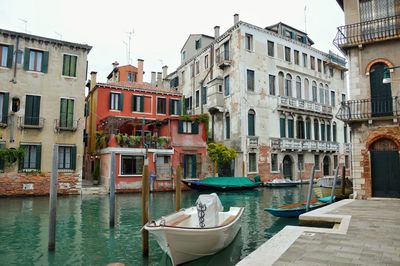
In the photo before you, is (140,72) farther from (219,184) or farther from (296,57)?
(219,184)

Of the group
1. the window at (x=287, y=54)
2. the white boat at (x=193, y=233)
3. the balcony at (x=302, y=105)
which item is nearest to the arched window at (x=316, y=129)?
the balcony at (x=302, y=105)

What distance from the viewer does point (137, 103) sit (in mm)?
24203

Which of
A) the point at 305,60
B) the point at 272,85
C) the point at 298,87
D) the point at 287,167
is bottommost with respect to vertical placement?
the point at 287,167

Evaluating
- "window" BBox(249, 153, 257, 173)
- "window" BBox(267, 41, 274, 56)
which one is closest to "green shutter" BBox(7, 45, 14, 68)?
"window" BBox(249, 153, 257, 173)

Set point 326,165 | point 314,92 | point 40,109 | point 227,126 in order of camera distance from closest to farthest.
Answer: point 40,109 → point 227,126 → point 314,92 → point 326,165

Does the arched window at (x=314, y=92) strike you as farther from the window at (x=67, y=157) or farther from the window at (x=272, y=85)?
the window at (x=67, y=157)

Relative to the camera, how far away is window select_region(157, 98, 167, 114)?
2511 centimetres

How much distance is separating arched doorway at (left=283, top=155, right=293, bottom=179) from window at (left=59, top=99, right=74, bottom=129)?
16.7 m

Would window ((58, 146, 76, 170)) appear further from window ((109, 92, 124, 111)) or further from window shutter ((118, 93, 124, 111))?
window shutter ((118, 93, 124, 111))

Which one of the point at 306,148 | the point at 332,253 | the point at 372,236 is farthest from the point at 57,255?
the point at 306,148

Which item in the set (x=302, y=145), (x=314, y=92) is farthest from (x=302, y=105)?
(x=302, y=145)

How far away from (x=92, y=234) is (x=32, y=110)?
37.7 ft

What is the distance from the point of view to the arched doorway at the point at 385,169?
37.6 feet

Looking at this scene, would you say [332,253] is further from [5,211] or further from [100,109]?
[100,109]
